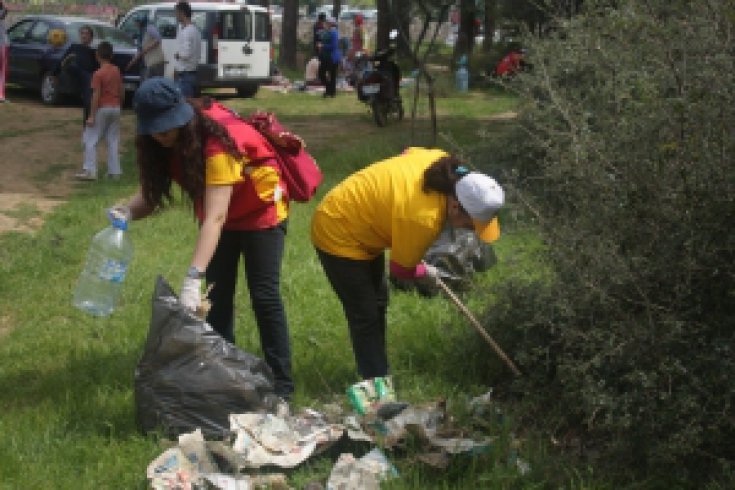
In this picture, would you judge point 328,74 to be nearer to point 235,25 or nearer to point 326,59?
point 326,59

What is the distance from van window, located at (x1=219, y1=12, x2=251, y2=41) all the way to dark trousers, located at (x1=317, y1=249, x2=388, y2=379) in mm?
15355

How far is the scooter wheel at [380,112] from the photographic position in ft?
53.1

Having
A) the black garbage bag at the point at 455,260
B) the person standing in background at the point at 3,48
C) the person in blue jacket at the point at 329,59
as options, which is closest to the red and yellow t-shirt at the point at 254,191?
the black garbage bag at the point at 455,260

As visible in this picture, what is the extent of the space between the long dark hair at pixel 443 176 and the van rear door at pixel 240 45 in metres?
15.6

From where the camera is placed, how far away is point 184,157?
4.25m

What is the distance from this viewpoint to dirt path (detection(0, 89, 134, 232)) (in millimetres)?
10221

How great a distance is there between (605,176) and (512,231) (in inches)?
40.2

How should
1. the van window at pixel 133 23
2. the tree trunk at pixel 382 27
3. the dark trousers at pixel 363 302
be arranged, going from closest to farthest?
the dark trousers at pixel 363 302, the van window at pixel 133 23, the tree trunk at pixel 382 27

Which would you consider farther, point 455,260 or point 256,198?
point 455,260

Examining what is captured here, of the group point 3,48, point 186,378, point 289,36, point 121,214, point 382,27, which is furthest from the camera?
point 289,36

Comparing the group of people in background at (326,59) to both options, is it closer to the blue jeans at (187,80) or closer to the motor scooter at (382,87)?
the motor scooter at (382,87)

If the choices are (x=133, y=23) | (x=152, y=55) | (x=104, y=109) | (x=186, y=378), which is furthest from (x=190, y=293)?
(x=133, y=23)

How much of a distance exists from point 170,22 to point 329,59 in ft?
11.9

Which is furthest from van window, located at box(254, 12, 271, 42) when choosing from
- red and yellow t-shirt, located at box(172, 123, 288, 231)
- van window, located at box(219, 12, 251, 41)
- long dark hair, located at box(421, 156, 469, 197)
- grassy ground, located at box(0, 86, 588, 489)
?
long dark hair, located at box(421, 156, 469, 197)
